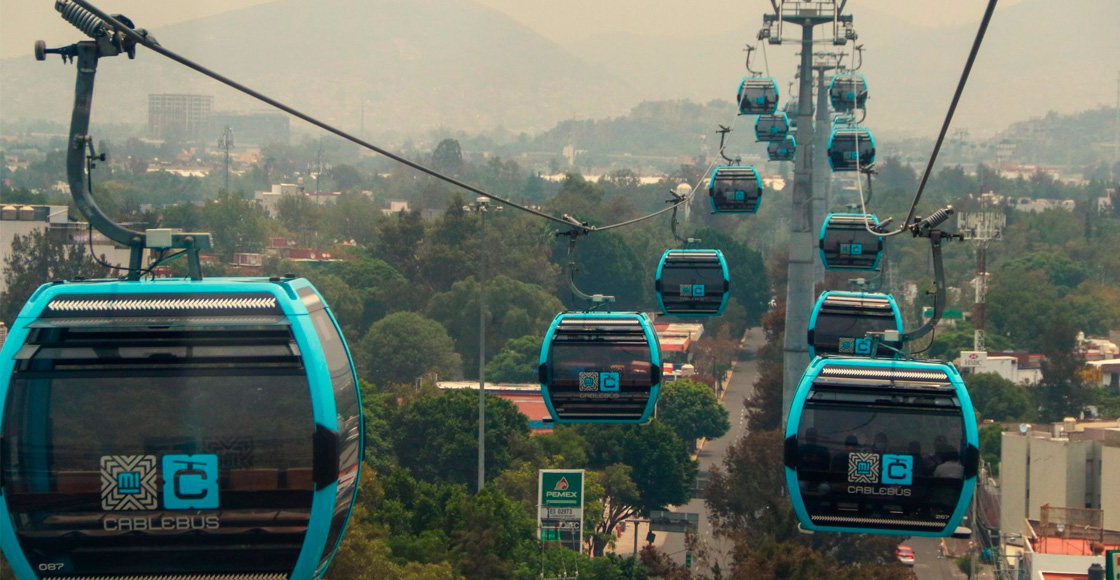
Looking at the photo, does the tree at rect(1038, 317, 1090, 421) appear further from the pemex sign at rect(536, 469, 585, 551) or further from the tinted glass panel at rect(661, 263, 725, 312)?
the tinted glass panel at rect(661, 263, 725, 312)

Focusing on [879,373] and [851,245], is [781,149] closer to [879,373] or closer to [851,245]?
[851,245]

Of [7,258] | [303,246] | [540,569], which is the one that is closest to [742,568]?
[540,569]

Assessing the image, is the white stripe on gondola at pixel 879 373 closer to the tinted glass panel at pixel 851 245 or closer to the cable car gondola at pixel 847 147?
the tinted glass panel at pixel 851 245

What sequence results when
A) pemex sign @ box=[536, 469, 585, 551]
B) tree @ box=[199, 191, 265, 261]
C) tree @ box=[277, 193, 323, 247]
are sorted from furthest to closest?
tree @ box=[277, 193, 323, 247], tree @ box=[199, 191, 265, 261], pemex sign @ box=[536, 469, 585, 551]

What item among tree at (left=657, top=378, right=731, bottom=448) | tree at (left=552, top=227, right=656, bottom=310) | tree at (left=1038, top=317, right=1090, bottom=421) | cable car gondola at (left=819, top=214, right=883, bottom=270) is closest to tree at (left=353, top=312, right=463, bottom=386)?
tree at (left=657, top=378, right=731, bottom=448)

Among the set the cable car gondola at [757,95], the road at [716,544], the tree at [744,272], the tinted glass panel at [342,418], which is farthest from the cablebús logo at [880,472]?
the tree at [744,272]

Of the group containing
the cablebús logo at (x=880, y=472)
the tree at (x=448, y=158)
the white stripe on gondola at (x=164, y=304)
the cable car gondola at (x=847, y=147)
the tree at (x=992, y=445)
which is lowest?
the tree at (x=992, y=445)

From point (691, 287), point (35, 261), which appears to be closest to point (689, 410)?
point (35, 261)
